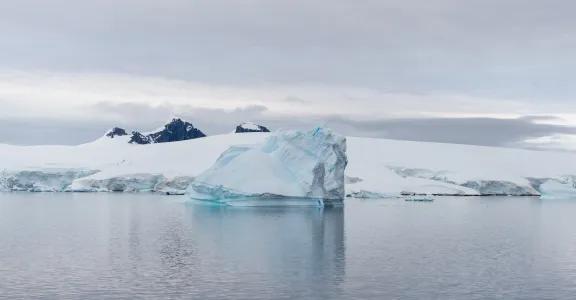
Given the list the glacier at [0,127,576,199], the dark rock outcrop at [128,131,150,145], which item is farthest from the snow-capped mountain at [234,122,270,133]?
the glacier at [0,127,576,199]

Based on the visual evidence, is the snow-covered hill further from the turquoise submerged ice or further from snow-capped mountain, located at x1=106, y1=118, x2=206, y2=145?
snow-capped mountain, located at x1=106, y1=118, x2=206, y2=145

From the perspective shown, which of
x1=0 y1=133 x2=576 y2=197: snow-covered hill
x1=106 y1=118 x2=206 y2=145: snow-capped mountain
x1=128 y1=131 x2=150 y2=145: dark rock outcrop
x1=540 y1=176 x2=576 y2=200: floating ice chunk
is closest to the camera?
x1=540 y1=176 x2=576 y2=200: floating ice chunk

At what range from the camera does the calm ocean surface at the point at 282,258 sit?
16.4 m

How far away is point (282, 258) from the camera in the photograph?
21.8m

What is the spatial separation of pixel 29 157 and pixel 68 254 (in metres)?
70.4

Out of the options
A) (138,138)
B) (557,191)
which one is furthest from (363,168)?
(138,138)

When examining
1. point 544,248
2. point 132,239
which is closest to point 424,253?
point 544,248

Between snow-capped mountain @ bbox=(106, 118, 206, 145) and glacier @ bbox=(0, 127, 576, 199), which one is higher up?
snow-capped mountain @ bbox=(106, 118, 206, 145)

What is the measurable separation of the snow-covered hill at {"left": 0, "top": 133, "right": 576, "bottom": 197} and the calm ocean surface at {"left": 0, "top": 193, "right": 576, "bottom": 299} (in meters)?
35.9

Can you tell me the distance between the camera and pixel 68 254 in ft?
73.1

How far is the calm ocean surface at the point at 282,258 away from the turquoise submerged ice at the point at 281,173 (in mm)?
5823

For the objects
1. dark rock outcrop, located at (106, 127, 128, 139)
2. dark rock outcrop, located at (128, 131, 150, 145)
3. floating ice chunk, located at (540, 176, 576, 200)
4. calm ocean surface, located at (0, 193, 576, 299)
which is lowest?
calm ocean surface, located at (0, 193, 576, 299)

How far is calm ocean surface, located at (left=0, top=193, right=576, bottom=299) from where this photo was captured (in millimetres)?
16391

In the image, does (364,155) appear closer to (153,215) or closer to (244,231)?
(153,215)
